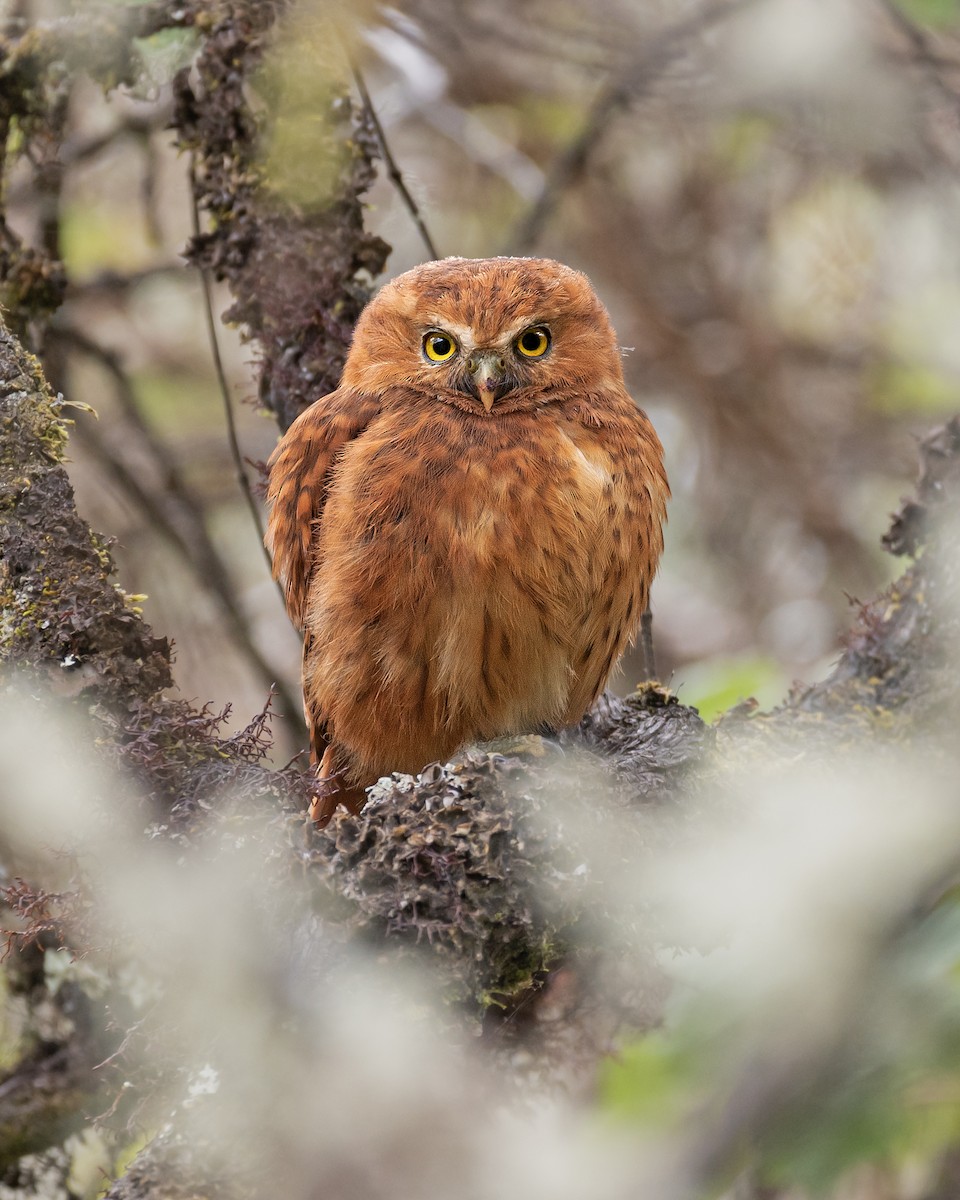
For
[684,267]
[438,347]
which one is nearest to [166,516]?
[438,347]

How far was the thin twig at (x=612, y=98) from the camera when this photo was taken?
480 cm

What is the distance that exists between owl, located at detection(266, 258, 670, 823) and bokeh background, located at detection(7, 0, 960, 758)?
1.62 metres

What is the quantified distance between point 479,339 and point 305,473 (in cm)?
53

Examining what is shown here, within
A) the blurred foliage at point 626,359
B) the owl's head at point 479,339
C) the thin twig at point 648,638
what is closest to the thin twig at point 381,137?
the blurred foliage at point 626,359

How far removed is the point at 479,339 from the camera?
10.5ft

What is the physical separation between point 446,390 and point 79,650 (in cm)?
117

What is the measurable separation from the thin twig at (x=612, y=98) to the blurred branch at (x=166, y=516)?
1674mm

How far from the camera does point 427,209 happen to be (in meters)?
4.77

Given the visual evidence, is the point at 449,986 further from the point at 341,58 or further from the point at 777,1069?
the point at 341,58

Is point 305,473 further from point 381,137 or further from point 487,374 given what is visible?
point 381,137

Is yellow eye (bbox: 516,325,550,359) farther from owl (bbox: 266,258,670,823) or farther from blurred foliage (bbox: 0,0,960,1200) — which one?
blurred foliage (bbox: 0,0,960,1200)

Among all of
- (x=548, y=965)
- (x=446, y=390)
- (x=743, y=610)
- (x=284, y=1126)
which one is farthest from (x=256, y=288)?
(x=743, y=610)

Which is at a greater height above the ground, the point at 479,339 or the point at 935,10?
the point at 935,10

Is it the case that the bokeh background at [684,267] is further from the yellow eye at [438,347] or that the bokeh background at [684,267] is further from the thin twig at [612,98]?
the yellow eye at [438,347]
